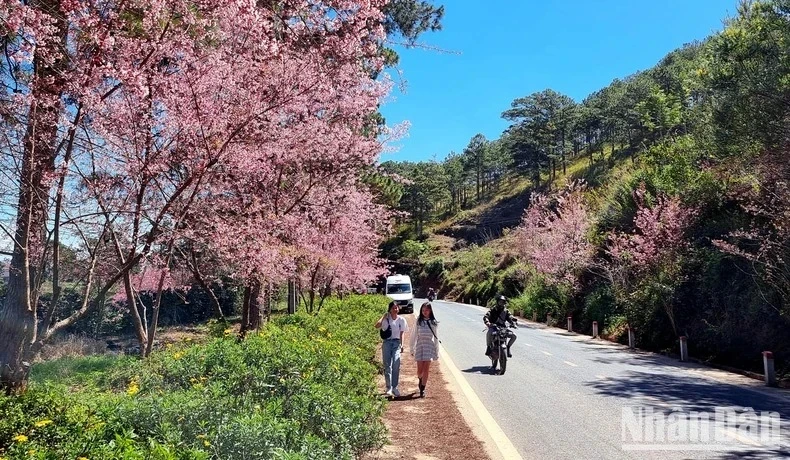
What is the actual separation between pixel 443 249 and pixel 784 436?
74.8 m

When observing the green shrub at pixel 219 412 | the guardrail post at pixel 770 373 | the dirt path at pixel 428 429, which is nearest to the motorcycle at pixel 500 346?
the dirt path at pixel 428 429

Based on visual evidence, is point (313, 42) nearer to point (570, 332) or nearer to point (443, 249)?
point (570, 332)

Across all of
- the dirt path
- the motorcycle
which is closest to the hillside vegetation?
the motorcycle

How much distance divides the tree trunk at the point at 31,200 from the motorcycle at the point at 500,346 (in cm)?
899

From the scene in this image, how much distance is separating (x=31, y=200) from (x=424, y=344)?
624 cm

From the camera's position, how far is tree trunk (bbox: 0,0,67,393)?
5.19m

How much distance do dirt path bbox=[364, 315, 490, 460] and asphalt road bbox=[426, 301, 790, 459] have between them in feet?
1.88

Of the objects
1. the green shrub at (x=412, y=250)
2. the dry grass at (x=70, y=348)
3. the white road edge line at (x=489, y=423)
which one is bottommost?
the dry grass at (x=70, y=348)

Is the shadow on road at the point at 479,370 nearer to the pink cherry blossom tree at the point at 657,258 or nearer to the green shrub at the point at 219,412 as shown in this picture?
the green shrub at the point at 219,412

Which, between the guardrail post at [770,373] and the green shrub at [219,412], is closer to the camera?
the green shrub at [219,412]

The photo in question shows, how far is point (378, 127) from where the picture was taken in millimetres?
14742

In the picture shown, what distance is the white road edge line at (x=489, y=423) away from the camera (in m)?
6.35

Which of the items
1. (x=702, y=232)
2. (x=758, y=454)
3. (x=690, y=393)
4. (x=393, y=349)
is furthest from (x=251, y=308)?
(x=702, y=232)

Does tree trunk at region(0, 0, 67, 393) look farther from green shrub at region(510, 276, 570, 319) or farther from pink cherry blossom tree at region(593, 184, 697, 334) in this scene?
green shrub at region(510, 276, 570, 319)
